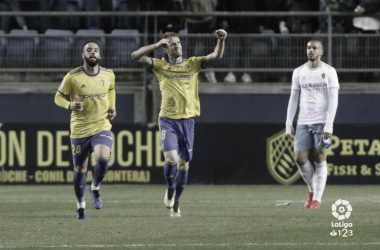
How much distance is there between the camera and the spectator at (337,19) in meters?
16.4

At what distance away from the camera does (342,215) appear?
9.58 m

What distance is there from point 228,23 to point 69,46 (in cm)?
327

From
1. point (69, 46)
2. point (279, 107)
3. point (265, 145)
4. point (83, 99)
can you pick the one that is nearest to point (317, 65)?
point (83, 99)

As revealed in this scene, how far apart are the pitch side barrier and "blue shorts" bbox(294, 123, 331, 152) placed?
4.35 metres

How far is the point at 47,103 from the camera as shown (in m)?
16.6

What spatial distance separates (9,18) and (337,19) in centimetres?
672

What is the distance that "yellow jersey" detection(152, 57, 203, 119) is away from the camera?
31.9 ft

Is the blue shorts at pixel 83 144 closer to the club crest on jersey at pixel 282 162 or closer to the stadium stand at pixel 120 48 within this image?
the club crest on jersey at pixel 282 162

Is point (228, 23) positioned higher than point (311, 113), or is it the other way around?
point (228, 23)

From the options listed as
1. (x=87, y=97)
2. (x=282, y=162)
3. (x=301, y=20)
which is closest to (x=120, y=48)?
(x=301, y=20)

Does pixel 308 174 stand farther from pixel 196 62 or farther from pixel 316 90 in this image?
pixel 196 62

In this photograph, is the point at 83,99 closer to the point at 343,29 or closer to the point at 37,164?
the point at 37,164

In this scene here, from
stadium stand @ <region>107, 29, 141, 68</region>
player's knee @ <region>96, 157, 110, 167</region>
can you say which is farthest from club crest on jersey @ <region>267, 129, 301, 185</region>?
player's knee @ <region>96, 157, 110, 167</region>

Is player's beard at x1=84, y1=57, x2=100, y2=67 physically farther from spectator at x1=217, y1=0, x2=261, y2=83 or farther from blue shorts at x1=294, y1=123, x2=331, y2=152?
spectator at x1=217, y1=0, x2=261, y2=83
